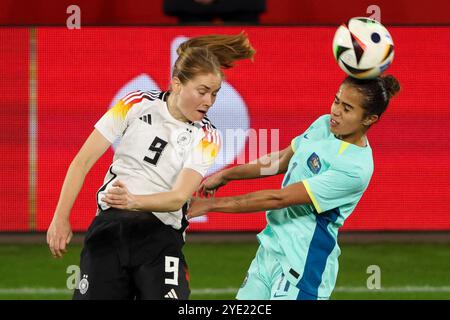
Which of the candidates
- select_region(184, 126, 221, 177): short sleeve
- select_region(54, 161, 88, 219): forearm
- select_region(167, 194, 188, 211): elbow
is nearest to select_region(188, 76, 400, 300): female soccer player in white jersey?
select_region(184, 126, 221, 177): short sleeve

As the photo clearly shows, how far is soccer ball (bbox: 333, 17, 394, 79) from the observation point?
576 centimetres

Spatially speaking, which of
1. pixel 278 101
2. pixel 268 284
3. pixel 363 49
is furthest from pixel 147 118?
pixel 278 101

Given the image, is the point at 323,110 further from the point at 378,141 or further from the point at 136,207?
the point at 136,207

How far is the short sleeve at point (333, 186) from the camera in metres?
5.57

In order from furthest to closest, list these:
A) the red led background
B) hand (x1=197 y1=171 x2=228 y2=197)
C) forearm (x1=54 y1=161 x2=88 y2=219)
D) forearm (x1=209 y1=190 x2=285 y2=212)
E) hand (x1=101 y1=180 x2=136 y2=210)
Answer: the red led background < hand (x1=197 y1=171 x2=228 y2=197) < forearm (x1=209 y1=190 x2=285 y2=212) < forearm (x1=54 y1=161 x2=88 y2=219) < hand (x1=101 y1=180 x2=136 y2=210)

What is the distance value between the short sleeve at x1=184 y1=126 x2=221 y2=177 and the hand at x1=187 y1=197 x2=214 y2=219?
0.48 ft

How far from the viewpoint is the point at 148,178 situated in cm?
536

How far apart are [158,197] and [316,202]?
903mm

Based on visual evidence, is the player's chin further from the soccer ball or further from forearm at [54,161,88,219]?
the soccer ball

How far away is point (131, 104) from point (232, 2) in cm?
579

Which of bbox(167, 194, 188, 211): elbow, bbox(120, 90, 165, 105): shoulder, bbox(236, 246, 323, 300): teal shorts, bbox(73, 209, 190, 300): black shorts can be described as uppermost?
bbox(120, 90, 165, 105): shoulder

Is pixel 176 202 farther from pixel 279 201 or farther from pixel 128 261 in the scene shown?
pixel 279 201

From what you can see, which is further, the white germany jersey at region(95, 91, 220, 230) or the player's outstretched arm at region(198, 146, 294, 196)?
the player's outstretched arm at region(198, 146, 294, 196)

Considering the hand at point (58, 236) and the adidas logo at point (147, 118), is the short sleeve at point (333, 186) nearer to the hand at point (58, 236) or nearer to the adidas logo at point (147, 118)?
the adidas logo at point (147, 118)
